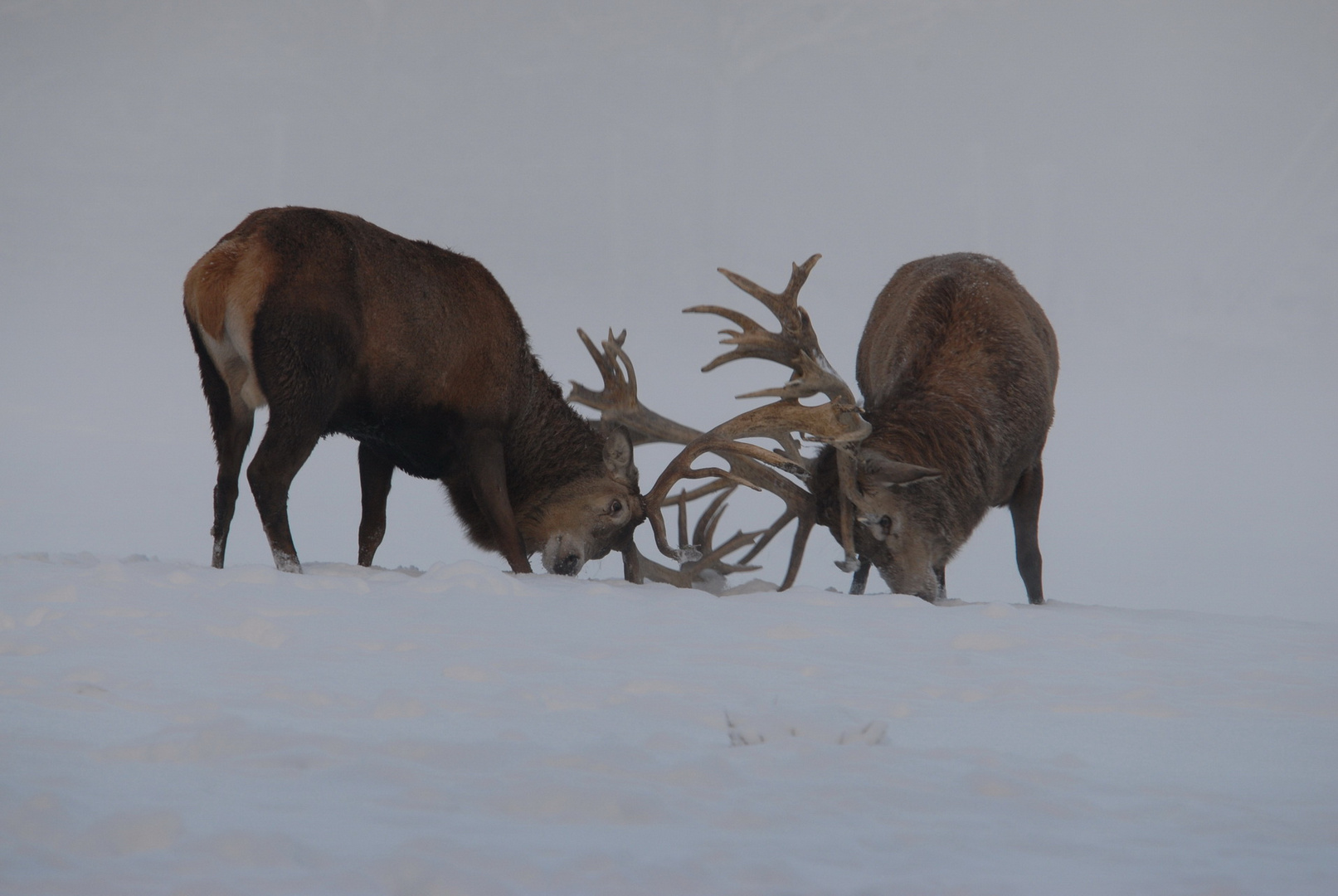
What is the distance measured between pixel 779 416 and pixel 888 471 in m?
0.84

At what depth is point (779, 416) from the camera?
22.8 ft

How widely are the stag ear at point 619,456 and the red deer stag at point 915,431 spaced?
0.73ft

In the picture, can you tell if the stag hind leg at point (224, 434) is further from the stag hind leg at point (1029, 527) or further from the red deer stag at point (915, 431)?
the stag hind leg at point (1029, 527)

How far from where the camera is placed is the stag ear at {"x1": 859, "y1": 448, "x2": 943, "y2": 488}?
6.26 m

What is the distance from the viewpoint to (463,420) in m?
7.05

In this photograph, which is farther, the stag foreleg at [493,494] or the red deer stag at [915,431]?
the stag foreleg at [493,494]

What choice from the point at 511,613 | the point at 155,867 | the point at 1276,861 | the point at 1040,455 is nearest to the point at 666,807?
the point at 155,867

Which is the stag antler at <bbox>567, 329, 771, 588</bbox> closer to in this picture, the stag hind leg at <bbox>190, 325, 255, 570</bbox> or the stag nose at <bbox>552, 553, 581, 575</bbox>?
the stag nose at <bbox>552, 553, 581, 575</bbox>

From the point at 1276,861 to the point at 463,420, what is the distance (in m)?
5.42

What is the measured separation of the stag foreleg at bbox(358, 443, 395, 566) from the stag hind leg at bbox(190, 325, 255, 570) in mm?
1318

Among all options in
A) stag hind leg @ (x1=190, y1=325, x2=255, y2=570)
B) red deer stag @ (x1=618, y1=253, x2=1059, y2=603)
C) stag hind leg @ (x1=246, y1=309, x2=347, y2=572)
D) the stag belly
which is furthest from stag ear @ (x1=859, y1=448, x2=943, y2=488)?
stag hind leg @ (x1=190, y1=325, x2=255, y2=570)

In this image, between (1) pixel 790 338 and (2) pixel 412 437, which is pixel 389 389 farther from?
(1) pixel 790 338

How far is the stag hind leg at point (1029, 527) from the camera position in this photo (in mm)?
7402

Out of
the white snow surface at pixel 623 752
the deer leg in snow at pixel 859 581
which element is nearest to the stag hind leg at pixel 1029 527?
the deer leg in snow at pixel 859 581
